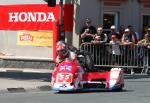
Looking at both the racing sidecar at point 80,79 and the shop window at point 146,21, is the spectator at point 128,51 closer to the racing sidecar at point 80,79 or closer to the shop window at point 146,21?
the shop window at point 146,21

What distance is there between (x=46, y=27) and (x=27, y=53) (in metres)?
1.50

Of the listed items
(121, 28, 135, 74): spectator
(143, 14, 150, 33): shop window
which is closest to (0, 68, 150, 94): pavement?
(121, 28, 135, 74): spectator

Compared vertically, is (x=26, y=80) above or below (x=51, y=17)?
below

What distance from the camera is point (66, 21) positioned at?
996 inches

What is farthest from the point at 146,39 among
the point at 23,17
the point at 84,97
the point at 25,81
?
the point at 84,97

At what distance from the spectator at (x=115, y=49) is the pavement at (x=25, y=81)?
2.74 metres

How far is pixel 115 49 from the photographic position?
80.0 ft

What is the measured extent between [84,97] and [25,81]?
4770mm

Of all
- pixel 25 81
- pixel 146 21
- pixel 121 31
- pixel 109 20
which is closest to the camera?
pixel 25 81

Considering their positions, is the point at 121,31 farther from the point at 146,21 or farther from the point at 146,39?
the point at 146,21

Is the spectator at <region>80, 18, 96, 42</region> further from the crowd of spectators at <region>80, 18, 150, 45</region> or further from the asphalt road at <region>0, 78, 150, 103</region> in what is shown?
the asphalt road at <region>0, 78, 150, 103</region>

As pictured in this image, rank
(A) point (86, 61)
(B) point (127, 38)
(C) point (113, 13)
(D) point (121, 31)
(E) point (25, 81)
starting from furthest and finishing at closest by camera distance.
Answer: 1. (C) point (113, 13)
2. (D) point (121, 31)
3. (B) point (127, 38)
4. (E) point (25, 81)
5. (A) point (86, 61)

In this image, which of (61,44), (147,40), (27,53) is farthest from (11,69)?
(61,44)

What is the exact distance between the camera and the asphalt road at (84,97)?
14.4 m
